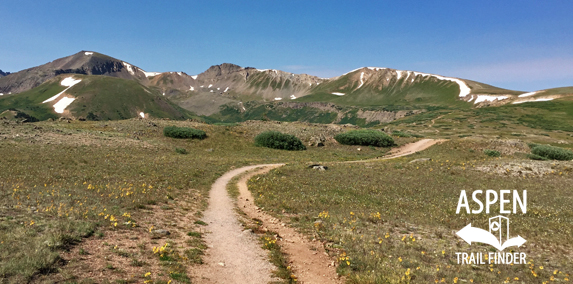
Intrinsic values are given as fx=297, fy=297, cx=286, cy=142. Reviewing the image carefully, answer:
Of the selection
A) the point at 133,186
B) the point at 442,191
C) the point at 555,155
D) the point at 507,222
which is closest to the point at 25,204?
the point at 133,186

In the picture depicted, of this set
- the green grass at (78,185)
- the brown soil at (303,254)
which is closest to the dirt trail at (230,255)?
the brown soil at (303,254)

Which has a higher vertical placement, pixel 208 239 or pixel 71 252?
pixel 71 252

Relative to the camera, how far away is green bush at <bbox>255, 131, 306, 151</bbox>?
53.5 m

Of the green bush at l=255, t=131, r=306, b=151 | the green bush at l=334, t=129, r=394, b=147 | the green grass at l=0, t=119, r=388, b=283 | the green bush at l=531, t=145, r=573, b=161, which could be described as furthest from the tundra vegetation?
the green bush at l=334, t=129, r=394, b=147

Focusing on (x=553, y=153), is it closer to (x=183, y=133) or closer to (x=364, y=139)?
(x=364, y=139)

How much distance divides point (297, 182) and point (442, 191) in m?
12.0

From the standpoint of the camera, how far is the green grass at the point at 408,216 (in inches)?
415

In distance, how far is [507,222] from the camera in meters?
15.9

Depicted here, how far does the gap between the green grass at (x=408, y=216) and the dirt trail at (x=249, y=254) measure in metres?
0.75

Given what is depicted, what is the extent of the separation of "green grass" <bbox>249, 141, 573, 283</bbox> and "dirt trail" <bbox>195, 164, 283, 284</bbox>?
9.62ft

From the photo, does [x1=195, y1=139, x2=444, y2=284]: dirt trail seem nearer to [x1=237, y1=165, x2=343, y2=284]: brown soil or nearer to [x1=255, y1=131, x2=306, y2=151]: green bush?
→ [x1=237, y1=165, x2=343, y2=284]: brown soil

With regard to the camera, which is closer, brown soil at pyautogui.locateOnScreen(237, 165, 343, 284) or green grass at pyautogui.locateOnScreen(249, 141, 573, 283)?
brown soil at pyautogui.locateOnScreen(237, 165, 343, 284)

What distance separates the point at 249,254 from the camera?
11.6 metres

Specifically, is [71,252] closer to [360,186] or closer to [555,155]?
[360,186]
